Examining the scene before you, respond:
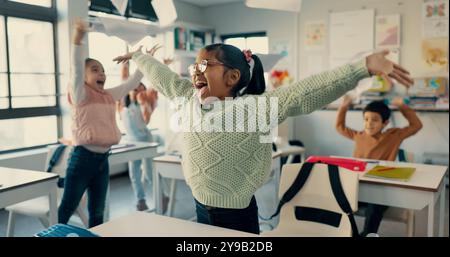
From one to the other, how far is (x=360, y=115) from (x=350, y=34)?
2.98 feet

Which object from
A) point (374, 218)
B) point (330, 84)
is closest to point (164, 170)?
point (374, 218)

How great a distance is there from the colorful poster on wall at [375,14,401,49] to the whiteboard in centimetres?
6

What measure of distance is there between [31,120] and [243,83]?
0.88 metres

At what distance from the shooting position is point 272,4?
4.90 ft

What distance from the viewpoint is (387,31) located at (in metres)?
4.38

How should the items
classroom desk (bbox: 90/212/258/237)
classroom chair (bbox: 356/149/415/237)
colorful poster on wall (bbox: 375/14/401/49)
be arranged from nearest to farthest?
classroom desk (bbox: 90/212/258/237)
classroom chair (bbox: 356/149/415/237)
colorful poster on wall (bbox: 375/14/401/49)

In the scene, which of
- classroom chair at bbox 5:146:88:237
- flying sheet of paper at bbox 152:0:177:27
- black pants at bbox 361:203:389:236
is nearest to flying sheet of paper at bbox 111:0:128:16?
flying sheet of paper at bbox 152:0:177:27

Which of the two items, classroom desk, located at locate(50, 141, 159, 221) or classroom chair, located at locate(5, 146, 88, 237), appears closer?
classroom chair, located at locate(5, 146, 88, 237)

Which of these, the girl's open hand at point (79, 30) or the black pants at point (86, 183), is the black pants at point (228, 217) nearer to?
the girl's open hand at point (79, 30)

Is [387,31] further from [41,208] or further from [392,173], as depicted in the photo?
[41,208]

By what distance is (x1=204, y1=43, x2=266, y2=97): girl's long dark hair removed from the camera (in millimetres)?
1207

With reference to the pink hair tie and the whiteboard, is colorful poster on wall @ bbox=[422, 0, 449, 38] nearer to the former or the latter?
the whiteboard

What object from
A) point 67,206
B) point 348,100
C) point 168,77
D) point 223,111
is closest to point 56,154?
point 67,206
